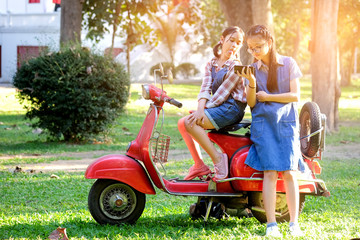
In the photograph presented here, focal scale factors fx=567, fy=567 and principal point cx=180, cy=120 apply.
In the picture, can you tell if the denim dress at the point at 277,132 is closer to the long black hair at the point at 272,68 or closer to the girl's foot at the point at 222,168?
the long black hair at the point at 272,68

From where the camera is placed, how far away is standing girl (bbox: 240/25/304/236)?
449 cm

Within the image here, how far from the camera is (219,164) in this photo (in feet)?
15.5

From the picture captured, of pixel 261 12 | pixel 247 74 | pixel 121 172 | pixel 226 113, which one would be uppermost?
pixel 261 12

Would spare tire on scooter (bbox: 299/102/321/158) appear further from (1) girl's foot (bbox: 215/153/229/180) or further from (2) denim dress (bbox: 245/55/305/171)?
(1) girl's foot (bbox: 215/153/229/180)

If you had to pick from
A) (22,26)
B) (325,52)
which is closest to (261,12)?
(325,52)

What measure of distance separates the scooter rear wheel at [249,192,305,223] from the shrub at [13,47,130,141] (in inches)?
214

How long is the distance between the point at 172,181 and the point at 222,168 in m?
0.46

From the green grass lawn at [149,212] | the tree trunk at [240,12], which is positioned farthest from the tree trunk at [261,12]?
the green grass lawn at [149,212]

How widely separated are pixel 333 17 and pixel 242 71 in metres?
8.42

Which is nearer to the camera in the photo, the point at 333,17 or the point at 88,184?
the point at 88,184

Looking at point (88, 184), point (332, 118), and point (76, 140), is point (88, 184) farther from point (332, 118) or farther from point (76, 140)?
point (332, 118)

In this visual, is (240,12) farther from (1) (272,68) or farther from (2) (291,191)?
(2) (291,191)

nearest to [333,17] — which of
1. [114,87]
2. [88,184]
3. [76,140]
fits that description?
[114,87]

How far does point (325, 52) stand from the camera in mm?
12133
